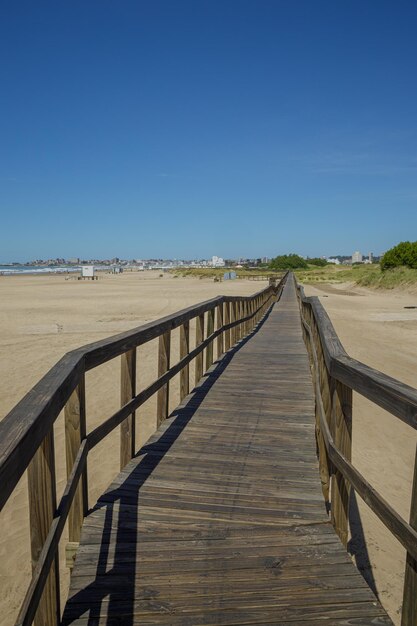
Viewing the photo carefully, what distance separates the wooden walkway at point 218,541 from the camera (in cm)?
217

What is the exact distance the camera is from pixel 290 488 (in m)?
3.41

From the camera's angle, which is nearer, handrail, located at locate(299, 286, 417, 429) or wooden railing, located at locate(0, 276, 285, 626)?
wooden railing, located at locate(0, 276, 285, 626)

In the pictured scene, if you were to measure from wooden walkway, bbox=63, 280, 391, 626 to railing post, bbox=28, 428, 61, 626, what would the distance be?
254 millimetres

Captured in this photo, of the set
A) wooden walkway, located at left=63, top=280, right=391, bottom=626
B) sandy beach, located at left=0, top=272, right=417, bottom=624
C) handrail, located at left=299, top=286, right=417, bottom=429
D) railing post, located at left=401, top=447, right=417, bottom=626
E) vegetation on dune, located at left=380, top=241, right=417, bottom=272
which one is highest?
vegetation on dune, located at left=380, top=241, right=417, bottom=272

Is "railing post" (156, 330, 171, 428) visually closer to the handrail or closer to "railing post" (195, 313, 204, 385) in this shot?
"railing post" (195, 313, 204, 385)

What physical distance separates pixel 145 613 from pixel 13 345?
43.4 ft

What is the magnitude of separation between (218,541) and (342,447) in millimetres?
904

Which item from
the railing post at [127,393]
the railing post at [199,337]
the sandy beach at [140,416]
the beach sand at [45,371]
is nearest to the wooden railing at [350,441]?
the railing post at [127,393]

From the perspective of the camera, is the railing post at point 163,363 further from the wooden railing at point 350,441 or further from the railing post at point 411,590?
the railing post at point 411,590

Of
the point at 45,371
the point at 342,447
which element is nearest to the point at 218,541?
the point at 342,447

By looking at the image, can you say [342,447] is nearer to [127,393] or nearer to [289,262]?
[127,393]

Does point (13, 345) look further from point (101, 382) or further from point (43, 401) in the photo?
point (43, 401)

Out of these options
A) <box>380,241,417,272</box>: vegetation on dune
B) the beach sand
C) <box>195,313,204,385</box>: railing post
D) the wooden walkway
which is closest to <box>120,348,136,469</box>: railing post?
the wooden walkway

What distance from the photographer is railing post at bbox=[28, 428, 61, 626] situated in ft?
6.14
